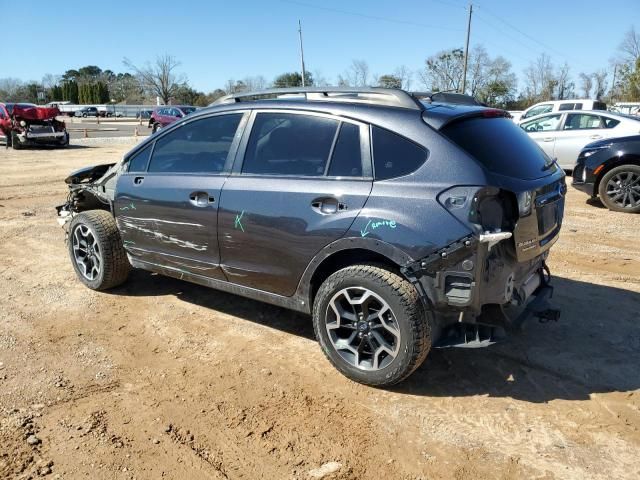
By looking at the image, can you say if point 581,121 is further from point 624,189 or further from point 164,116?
point 164,116

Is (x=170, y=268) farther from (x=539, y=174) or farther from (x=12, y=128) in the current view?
(x=12, y=128)

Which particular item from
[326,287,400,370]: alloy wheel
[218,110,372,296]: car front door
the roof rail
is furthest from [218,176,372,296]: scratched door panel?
the roof rail

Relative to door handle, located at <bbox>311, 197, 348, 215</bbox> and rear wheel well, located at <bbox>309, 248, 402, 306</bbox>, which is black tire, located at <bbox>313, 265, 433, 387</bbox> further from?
door handle, located at <bbox>311, 197, 348, 215</bbox>

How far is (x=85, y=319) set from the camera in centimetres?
433

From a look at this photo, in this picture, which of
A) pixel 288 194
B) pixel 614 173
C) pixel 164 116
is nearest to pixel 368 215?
pixel 288 194

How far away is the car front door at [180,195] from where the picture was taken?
3.86 meters

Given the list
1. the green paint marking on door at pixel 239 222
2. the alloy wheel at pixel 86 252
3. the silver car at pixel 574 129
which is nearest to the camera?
the green paint marking on door at pixel 239 222

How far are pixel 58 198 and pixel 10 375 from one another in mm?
7219

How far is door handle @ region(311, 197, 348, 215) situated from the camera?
3189 millimetres

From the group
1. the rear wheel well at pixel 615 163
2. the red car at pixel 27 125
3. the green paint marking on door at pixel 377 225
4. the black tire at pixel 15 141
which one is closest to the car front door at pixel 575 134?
the rear wheel well at pixel 615 163

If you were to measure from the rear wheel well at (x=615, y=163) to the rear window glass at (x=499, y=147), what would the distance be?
17.9ft

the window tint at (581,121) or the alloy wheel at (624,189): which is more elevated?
the window tint at (581,121)

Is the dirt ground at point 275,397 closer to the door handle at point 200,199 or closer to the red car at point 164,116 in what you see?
the door handle at point 200,199

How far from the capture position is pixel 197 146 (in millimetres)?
4121
